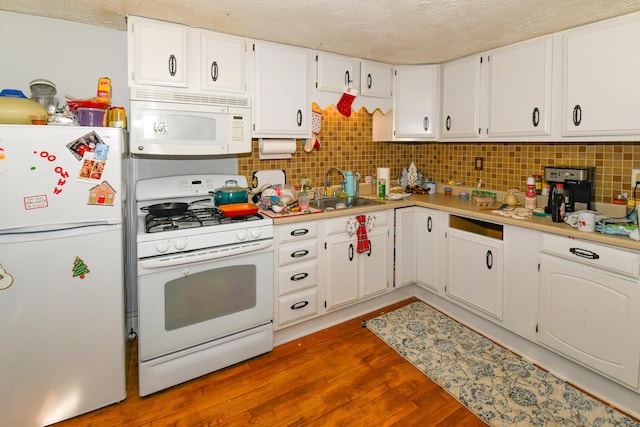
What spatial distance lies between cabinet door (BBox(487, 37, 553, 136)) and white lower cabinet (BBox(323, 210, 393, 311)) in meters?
1.14

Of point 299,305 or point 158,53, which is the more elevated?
point 158,53

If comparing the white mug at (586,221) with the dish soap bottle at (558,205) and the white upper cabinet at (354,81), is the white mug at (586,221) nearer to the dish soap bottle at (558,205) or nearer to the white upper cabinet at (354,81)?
the dish soap bottle at (558,205)

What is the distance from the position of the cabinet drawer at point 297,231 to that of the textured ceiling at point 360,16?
4.36 feet

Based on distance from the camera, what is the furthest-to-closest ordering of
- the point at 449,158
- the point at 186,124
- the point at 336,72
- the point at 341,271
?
the point at 449,158 → the point at 336,72 → the point at 341,271 → the point at 186,124

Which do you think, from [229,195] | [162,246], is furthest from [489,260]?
[162,246]

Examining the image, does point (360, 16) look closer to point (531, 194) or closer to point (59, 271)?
point (531, 194)

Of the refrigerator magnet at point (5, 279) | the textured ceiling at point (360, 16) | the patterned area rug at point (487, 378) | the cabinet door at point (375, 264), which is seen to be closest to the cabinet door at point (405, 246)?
the cabinet door at point (375, 264)

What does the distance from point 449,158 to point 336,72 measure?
1479 mm

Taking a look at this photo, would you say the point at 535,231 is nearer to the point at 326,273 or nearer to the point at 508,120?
the point at 508,120

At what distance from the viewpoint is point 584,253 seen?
2037mm

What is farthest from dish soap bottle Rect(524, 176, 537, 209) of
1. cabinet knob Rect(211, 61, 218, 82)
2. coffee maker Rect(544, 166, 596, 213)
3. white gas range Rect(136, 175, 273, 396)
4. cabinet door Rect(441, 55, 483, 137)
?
cabinet knob Rect(211, 61, 218, 82)

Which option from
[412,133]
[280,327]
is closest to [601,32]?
[412,133]

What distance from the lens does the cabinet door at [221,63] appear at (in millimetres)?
2400

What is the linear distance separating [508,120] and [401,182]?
1.32 meters
